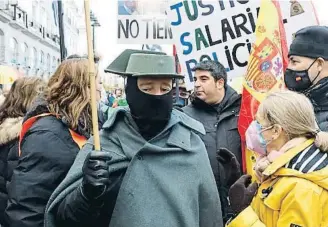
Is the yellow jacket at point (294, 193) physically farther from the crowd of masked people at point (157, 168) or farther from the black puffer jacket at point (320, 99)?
the black puffer jacket at point (320, 99)

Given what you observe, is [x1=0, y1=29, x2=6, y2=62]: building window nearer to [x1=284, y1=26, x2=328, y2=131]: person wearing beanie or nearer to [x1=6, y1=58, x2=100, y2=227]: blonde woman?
[x1=6, y1=58, x2=100, y2=227]: blonde woman

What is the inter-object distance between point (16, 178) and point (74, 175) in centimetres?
58

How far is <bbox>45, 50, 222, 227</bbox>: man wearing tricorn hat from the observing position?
2.44 m

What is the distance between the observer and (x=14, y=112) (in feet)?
13.3

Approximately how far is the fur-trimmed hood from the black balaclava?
167 centimetres

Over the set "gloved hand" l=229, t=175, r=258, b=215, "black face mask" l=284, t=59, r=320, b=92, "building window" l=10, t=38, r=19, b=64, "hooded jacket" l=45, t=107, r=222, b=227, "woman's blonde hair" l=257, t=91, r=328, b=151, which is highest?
"building window" l=10, t=38, r=19, b=64

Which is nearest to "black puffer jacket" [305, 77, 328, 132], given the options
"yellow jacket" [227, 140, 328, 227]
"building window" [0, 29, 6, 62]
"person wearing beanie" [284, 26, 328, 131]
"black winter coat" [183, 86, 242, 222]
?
"person wearing beanie" [284, 26, 328, 131]

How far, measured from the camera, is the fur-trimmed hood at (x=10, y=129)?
13.1 ft

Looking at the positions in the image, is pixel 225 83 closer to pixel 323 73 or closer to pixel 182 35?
pixel 182 35

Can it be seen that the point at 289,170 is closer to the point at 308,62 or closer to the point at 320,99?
the point at 320,99

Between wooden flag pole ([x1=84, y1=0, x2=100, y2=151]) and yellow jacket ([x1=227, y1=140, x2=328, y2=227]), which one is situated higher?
wooden flag pole ([x1=84, y1=0, x2=100, y2=151])

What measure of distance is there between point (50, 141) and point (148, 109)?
719mm

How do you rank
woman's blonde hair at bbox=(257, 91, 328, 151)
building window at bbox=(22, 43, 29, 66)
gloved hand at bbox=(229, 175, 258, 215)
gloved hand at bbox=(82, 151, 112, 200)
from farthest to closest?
building window at bbox=(22, 43, 29, 66) < gloved hand at bbox=(229, 175, 258, 215) < woman's blonde hair at bbox=(257, 91, 328, 151) < gloved hand at bbox=(82, 151, 112, 200)

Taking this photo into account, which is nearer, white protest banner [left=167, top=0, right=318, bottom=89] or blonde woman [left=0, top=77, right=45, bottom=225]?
blonde woman [left=0, top=77, right=45, bottom=225]
